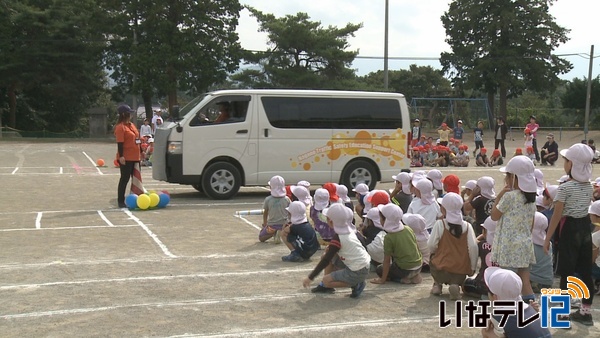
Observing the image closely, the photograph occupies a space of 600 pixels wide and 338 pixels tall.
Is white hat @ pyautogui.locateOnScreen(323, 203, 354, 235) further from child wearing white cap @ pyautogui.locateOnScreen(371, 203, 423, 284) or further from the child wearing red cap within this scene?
the child wearing red cap

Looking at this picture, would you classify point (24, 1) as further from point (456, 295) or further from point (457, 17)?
point (456, 295)

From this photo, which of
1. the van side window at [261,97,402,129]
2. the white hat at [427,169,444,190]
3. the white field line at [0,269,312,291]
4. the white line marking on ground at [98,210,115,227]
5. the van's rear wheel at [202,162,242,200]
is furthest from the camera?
the van side window at [261,97,402,129]

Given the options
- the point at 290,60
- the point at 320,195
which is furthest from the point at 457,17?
the point at 320,195

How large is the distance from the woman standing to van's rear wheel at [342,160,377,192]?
187 inches

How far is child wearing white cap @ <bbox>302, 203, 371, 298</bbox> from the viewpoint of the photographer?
6.87 meters

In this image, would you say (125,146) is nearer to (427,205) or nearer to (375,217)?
(375,217)

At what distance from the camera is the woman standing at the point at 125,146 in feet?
42.6

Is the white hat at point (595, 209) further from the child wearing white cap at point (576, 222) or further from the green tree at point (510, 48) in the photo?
the green tree at point (510, 48)

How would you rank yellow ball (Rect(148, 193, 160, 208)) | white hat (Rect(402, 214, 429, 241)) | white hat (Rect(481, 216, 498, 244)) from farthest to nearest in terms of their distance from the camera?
yellow ball (Rect(148, 193, 160, 208))
white hat (Rect(402, 214, 429, 241))
white hat (Rect(481, 216, 498, 244))

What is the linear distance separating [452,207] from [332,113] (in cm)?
848

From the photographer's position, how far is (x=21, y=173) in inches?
764

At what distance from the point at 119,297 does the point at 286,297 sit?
5.57 feet

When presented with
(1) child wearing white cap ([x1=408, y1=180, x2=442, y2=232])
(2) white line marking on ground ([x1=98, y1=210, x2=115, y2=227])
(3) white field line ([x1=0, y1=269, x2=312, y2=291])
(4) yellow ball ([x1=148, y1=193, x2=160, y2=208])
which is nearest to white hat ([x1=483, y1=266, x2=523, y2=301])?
(3) white field line ([x1=0, y1=269, x2=312, y2=291])

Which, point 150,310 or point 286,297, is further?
point 286,297
